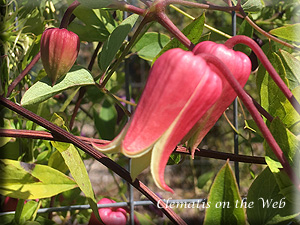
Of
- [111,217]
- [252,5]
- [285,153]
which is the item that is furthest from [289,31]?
[111,217]

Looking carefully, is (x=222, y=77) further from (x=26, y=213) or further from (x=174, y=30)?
(x=26, y=213)

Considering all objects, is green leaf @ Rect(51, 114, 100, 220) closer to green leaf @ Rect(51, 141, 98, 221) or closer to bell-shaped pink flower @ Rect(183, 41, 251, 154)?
green leaf @ Rect(51, 141, 98, 221)

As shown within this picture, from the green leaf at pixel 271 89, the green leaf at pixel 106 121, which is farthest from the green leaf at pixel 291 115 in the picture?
the green leaf at pixel 106 121

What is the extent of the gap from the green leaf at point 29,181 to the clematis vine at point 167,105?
0.19 m

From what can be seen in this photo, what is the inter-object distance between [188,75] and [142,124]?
0.04 meters

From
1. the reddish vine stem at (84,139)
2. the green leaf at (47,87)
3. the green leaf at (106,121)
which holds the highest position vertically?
the green leaf at (47,87)

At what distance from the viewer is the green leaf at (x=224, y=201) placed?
0.29 meters

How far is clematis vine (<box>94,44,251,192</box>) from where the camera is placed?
0.23 metres

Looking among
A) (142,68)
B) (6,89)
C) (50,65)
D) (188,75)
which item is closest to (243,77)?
(188,75)

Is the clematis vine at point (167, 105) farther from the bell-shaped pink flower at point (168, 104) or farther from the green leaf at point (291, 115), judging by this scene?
the green leaf at point (291, 115)

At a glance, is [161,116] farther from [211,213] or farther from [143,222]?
[143,222]

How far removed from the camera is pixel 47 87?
1.14 feet

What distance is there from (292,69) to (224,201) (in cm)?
14

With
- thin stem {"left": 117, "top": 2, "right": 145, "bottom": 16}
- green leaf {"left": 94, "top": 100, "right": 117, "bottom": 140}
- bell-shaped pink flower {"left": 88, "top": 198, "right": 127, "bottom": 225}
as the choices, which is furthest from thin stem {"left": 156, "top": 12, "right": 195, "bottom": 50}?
green leaf {"left": 94, "top": 100, "right": 117, "bottom": 140}
